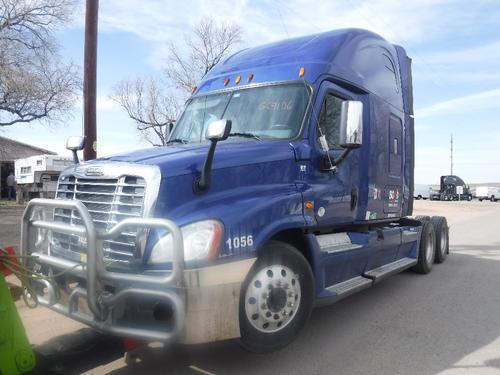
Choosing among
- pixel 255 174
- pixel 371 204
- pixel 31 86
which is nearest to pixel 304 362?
pixel 255 174

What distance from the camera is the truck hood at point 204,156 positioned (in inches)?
145

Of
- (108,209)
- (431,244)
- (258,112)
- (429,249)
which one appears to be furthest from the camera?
(431,244)

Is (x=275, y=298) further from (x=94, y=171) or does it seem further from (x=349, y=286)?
(x=94, y=171)

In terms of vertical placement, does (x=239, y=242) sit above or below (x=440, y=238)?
above

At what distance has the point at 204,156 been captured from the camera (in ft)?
12.7

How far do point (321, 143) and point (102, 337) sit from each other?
2.72 meters

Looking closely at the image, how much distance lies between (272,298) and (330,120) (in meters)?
2.06

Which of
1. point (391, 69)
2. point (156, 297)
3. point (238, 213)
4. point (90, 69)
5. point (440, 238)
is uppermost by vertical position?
point (90, 69)

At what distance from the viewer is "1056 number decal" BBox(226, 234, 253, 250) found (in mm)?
3461

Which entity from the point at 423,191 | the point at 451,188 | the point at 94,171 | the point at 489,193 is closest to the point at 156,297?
the point at 94,171

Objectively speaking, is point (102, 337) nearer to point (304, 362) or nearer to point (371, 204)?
point (304, 362)

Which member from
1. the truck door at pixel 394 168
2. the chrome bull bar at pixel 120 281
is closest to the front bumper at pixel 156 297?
the chrome bull bar at pixel 120 281

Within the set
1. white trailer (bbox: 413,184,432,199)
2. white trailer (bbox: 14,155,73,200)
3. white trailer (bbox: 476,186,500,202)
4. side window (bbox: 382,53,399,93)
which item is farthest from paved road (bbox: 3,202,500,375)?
white trailer (bbox: 476,186,500,202)

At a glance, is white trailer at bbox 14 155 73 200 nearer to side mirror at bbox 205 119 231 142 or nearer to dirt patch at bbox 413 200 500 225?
dirt patch at bbox 413 200 500 225
